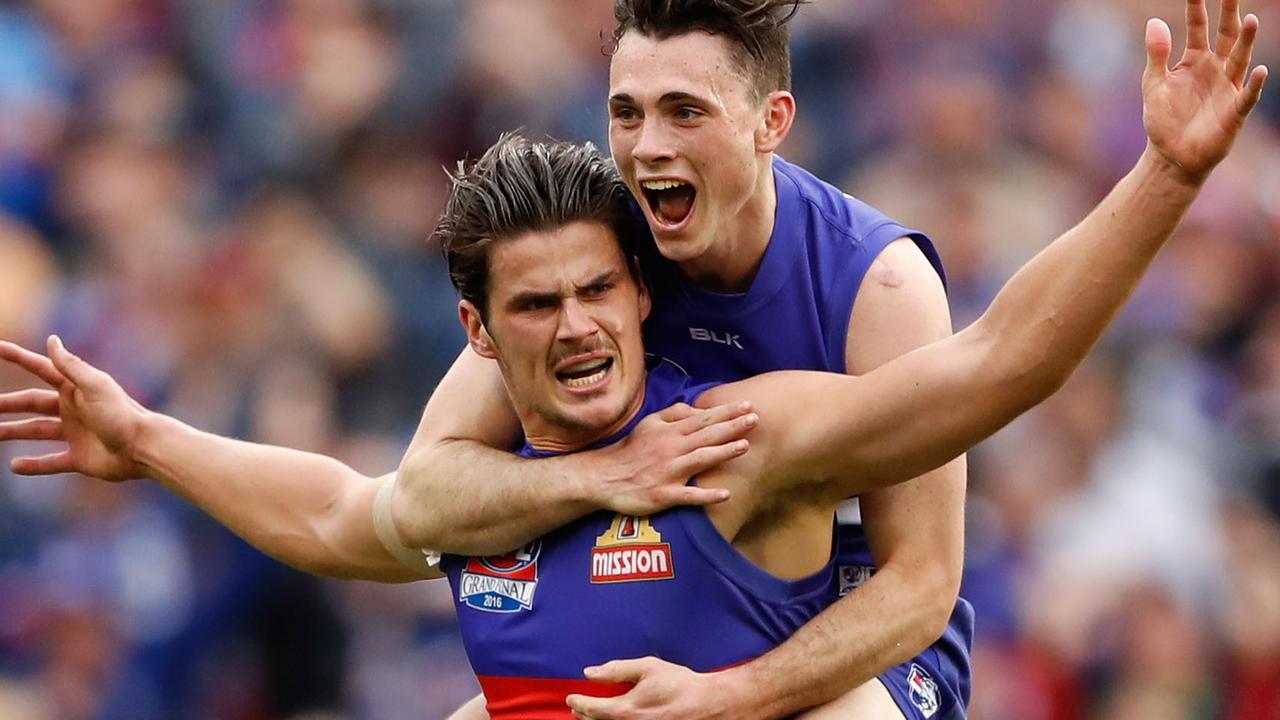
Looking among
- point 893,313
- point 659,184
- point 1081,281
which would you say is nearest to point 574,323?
point 659,184

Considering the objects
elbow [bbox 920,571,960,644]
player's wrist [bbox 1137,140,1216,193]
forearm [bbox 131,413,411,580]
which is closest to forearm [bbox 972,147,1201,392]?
player's wrist [bbox 1137,140,1216,193]

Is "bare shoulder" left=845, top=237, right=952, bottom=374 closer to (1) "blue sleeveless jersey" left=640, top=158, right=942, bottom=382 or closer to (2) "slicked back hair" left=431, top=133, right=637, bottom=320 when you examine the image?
(1) "blue sleeveless jersey" left=640, top=158, right=942, bottom=382

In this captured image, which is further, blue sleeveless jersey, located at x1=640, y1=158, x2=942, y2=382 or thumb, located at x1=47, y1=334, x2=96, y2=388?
thumb, located at x1=47, y1=334, x2=96, y2=388

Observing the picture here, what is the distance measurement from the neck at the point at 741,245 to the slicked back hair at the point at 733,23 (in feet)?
0.71

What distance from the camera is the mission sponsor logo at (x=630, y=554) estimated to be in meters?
4.83

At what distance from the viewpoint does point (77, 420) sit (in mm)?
6074

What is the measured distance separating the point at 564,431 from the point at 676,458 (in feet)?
1.32

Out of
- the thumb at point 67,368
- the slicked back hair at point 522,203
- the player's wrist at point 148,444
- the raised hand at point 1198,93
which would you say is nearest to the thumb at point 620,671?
the slicked back hair at point 522,203

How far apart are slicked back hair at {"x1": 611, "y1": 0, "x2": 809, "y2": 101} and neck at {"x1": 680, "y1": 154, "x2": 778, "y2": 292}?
217 millimetres

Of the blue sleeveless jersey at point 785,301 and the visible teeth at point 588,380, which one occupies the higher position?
the blue sleeveless jersey at point 785,301

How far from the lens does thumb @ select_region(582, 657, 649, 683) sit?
4754 millimetres

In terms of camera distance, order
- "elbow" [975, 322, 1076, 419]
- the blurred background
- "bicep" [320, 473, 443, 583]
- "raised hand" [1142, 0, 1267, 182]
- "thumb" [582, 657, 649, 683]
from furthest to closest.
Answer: the blurred background, "bicep" [320, 473, 443, 583], "thumb" [582, 657, 649, 683], "elbow" [975, 322, 1076, 419], "raised hand" [1142, 0, 1267, 182]

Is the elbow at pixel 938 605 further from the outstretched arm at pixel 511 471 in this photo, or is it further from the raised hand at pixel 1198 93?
the raised hand at pixel 1198 93

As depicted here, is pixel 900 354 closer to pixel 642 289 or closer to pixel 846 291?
pixel 846 291
